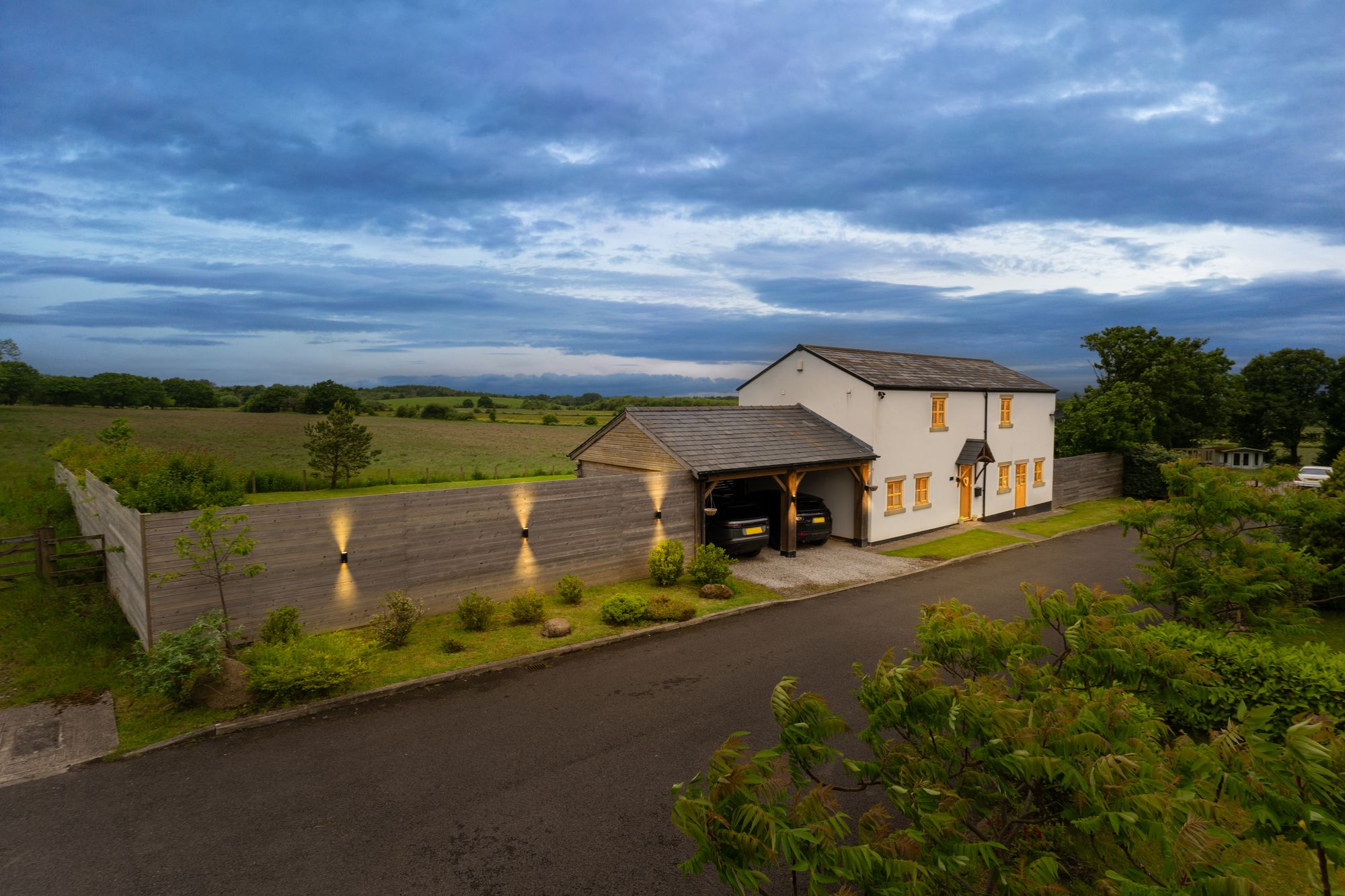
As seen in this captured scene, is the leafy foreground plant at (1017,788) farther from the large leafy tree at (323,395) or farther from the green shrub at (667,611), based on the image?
the large leafy tree at (323,395)

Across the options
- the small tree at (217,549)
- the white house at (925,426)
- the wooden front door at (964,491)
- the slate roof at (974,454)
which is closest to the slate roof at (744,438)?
the white house at (925,426)

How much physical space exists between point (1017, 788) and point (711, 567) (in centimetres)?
1179

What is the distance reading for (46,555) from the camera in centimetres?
1378

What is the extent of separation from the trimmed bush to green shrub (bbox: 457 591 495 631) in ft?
3.02

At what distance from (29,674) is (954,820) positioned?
14058 mm

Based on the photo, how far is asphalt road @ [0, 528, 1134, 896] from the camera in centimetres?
590

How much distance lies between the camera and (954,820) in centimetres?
338

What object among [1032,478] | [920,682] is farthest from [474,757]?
[1032,478]

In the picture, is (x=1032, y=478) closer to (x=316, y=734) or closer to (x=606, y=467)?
(x=606, y=467)

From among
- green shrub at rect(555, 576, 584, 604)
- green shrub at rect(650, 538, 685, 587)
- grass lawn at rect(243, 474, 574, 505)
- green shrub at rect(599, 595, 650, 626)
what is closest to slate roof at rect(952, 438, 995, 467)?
green shrub at rect(650, 538, 685, 587)

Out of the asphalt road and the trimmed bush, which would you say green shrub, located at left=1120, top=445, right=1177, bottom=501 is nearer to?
the asphalt road

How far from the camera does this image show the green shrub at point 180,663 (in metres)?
8.91

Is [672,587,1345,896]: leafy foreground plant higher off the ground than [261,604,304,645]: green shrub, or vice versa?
[672,587,1345,896]: leafy foreground plant

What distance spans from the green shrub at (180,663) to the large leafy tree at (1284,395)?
69.4 m
